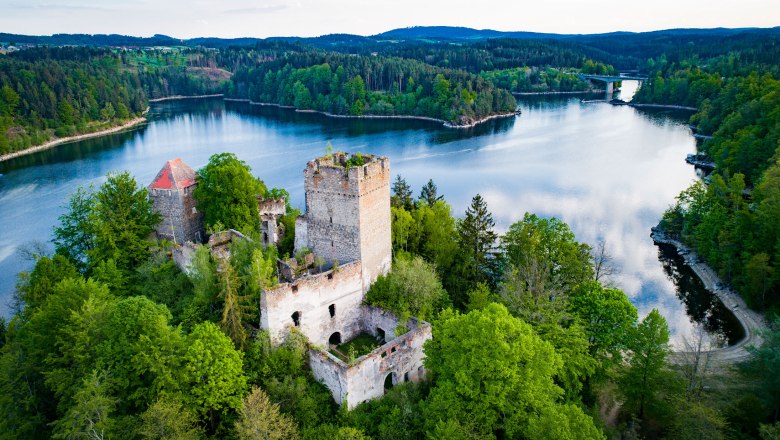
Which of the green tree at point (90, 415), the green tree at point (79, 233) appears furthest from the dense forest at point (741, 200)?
the green tree at point (79, 233)

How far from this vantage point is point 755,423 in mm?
22703

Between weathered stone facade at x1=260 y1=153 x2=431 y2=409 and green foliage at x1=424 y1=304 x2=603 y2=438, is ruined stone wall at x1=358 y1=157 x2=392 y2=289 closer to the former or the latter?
weathered stone facade at x1=260 y1=153 x2=431 y2=409

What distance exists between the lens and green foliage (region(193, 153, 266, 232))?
119ft

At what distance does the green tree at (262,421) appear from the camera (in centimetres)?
1967

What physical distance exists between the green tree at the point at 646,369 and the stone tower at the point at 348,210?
13680 mm

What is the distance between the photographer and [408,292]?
92.1 ft

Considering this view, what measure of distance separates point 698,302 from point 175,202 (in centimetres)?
3882

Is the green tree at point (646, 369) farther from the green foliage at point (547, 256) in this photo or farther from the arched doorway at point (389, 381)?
the arched doorway at point (389, 381)

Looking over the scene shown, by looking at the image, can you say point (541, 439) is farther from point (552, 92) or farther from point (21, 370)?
point (552, 92)

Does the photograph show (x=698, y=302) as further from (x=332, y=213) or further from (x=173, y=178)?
(x=173, y=178)

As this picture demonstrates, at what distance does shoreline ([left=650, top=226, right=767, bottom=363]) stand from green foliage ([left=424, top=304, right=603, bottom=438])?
29.7ft

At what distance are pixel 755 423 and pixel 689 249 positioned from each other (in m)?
28.3

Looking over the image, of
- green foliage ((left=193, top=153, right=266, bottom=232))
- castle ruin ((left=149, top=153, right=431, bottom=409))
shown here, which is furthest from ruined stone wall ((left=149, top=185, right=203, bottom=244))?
castle ruin ((left=149, top=153, right=431, bottom=409))

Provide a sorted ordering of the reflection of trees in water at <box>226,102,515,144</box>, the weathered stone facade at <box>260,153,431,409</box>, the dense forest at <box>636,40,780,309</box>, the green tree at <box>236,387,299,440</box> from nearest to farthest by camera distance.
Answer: the green tree at <box>236,387,299,440</box>
the weathered stone facade at <box>260,153,431,409</box>
the dense forest at <box>636,40,780,309</box>
the reflection of trees in water at <box>226,102,515,144</box>
